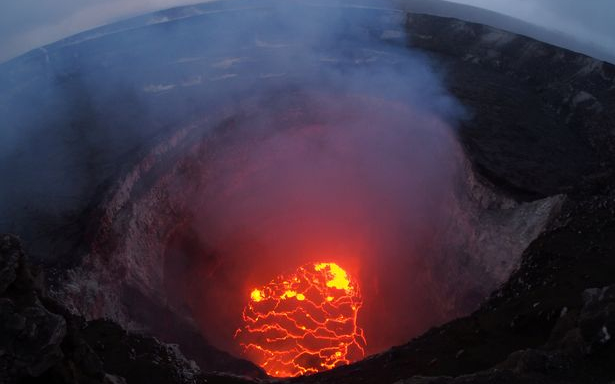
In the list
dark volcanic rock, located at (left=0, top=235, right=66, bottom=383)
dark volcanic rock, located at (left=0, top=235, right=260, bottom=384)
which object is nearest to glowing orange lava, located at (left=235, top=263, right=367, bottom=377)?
dark volcanic rock, located at (left=0, top=235, right=260, bottom=384)

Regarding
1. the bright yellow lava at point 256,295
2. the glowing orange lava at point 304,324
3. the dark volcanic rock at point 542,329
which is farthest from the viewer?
the bright yellow lava at point 256,295

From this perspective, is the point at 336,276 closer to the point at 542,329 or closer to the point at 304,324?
the point at 304,324

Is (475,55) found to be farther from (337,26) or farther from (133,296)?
(133,296)

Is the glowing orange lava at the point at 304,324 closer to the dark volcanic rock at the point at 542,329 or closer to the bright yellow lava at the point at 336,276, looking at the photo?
the bright yellow lava at the point at 336,276

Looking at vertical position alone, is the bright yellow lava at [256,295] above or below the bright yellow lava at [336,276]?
below

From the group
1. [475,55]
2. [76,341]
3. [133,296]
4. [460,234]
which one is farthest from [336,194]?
[76,341]

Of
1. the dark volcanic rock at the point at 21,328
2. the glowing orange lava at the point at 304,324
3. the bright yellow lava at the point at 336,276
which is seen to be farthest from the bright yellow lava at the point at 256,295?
the dark volcanic rock at the point at 21,328

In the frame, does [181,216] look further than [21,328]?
Yes

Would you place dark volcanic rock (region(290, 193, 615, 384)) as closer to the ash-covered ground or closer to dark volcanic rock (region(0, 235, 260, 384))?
the ash-covered ground

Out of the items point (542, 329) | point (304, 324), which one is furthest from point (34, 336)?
point (304, 324)
